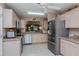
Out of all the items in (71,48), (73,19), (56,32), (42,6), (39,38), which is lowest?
(39,38)

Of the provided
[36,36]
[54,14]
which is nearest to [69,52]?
[54,14]

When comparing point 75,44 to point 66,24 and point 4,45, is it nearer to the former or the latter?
point 66,24

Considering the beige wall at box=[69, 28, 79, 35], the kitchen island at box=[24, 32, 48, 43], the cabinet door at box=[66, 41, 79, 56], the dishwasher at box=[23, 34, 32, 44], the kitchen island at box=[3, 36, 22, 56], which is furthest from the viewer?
the kitchen island at box=[24, 32, 48, 43]

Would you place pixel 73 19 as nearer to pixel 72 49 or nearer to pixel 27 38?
pixel 72 49

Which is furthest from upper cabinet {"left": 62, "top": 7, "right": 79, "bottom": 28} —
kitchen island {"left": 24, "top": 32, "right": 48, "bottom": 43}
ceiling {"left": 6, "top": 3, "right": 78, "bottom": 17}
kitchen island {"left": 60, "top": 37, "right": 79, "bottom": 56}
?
kitchen island {"left": 24, "top": 32, "right": 48, "bottom": 43}

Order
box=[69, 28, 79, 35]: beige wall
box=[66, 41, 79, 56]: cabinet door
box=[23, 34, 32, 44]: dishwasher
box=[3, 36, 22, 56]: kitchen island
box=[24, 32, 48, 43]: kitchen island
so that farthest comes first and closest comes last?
box=[24, 32, 48, 43]: kitchen island
box=[23, 34, 32, 44]: dishwasher
box=[69, 28, 79, 35]: beige wall
box=[3, 36, 22, 56]: kitchen island
box=[66, 41, 79, 56]: cabinet door

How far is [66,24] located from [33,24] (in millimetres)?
4628

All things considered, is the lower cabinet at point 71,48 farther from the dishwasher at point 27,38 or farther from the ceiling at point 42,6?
the dishwasher at point 27,38

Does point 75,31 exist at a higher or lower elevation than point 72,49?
higher

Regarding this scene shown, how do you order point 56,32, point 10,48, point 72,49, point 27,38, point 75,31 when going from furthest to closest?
point 27,38
point 56,32
point 75,31
point 10,48
point 72,49

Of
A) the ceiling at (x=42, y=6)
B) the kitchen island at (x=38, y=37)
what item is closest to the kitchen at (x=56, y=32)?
the ceiling at (x=42, y=6)

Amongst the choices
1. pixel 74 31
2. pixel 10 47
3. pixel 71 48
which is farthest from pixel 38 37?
pixel 71 48

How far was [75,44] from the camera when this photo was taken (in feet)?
10.8

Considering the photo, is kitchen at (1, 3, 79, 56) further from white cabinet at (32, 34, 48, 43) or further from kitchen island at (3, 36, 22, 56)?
white cabinet at (32, 34, 48, 43)
